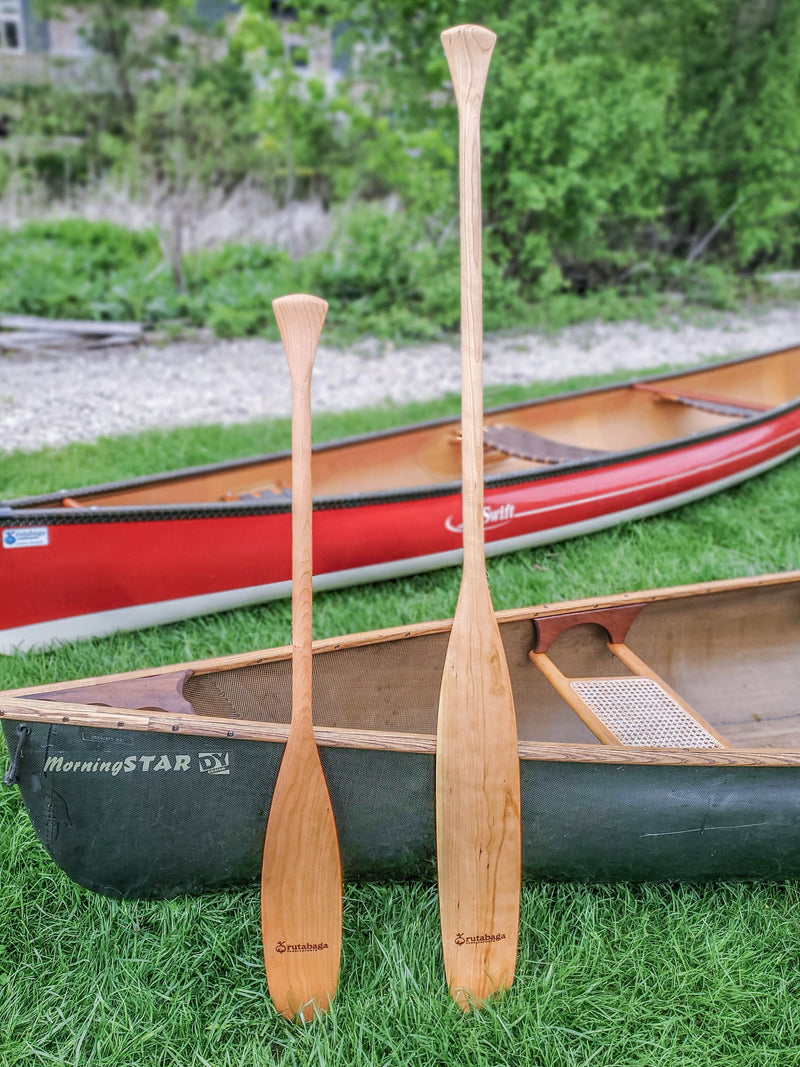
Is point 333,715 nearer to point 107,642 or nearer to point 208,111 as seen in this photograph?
point 107,642

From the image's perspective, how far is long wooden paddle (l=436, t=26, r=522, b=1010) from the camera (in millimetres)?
1937

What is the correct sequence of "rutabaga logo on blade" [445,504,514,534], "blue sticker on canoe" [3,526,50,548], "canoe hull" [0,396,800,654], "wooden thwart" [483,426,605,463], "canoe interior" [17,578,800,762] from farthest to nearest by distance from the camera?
"wooden thwart" [483,426,605,463]
"rutabaga logo on blade" [445,504,514,534]
"canoe hull" [0,396,800,654]
"blue sticker on canoe" [3,526,50,548]
"canoe interior" [17,578,800,762]

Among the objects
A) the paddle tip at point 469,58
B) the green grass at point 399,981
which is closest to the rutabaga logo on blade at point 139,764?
the green grass at point 399,981

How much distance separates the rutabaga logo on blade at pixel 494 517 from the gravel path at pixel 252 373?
2835 millimetres

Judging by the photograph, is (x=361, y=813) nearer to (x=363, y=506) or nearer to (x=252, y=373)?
(x=363, y=506)

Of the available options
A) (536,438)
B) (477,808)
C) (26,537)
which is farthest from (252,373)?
(477,808)

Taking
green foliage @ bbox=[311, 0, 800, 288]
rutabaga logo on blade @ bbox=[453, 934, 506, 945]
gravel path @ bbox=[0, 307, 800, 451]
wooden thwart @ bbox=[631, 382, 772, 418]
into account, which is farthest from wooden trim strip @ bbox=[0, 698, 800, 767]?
green foliage @ bbox=[311, 0, 800, 288]

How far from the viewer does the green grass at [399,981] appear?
76.9 inches

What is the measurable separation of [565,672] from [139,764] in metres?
1.48

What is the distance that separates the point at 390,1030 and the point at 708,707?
5.31 feet

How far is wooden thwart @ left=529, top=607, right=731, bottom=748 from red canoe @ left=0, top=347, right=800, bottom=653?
3.75 feet

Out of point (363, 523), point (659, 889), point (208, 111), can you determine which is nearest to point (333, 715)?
point (659, 889)

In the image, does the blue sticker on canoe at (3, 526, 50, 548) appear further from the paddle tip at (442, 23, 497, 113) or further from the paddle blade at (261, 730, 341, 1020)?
the paddle tip at (442, 23, 497, 113)

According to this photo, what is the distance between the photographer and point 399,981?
6.82 ft
